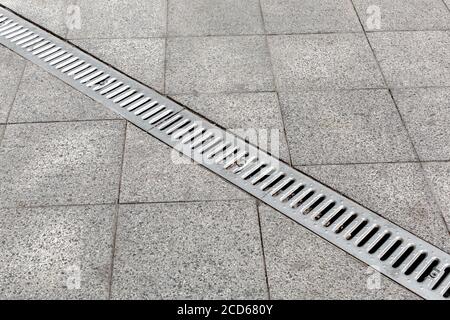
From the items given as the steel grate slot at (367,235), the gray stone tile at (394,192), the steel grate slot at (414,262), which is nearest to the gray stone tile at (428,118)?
the gray stone tile at (394,192)

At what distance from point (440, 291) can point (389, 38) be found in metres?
2.97

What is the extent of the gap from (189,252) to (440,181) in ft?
6.23

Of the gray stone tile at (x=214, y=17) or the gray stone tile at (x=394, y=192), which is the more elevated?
the gray stone tile at (x=214, y=17)

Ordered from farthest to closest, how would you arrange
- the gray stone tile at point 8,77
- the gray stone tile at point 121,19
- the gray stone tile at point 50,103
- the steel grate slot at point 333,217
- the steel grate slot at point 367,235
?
the gray stone tile at point 121,19, the gray stone tile at point 8,77, the gray stone tile at point 50,103, the steel grate slot at point 333,217, the steel grate slot at point 367,235

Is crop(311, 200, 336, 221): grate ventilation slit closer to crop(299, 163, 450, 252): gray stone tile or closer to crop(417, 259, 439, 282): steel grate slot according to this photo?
crop(299, 163, 450, 252): gray stone tile

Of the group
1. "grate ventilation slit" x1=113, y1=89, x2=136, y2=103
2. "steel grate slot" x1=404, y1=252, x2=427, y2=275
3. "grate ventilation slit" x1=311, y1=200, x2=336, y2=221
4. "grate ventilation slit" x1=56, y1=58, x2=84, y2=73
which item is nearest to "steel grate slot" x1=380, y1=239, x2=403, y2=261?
"steel grate slot" x1=404, y1=252, x2=427, y2=275

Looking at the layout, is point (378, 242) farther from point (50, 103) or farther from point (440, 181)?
point (50, 103)

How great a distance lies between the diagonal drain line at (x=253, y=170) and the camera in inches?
145

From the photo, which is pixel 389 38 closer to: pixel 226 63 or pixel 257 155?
pixel 226 63

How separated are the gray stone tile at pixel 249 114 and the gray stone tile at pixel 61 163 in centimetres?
73

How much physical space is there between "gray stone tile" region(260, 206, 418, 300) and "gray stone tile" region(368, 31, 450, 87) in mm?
2011

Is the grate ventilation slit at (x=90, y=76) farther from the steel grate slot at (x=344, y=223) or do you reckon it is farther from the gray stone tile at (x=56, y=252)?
the steel grate slot at (x=344, y=223)

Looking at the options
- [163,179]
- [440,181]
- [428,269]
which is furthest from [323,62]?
[428,269]

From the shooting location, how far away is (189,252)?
366 centimetres
